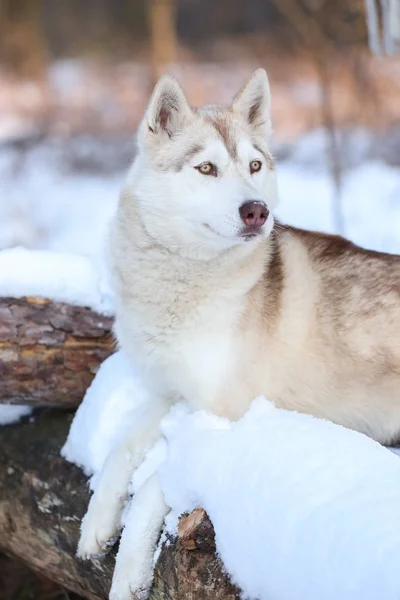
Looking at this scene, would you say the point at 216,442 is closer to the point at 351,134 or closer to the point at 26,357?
the point at 26,357

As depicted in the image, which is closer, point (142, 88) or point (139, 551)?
point (139, 551)

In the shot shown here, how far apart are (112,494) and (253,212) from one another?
108 centimetres

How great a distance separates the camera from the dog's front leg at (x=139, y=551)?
7.43 feet

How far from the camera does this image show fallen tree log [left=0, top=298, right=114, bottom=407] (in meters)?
3.14

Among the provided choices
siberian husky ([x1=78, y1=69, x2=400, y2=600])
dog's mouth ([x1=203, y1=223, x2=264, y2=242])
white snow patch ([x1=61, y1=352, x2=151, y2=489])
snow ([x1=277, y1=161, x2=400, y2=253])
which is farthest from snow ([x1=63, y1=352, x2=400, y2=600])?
snow ([x1=277, y1=161, x2=400, y2=253])

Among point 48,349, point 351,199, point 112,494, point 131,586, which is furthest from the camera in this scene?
point 351,199

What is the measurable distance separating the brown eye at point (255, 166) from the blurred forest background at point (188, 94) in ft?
11.1

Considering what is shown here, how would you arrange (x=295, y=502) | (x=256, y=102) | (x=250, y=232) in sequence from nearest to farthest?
(x=295, y=502)
(x=250, y=232)
(x=256, y=102)

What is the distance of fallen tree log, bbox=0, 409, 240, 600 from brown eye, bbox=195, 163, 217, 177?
1.14m

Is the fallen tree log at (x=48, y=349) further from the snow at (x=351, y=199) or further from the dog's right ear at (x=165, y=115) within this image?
the snow at (x=351, y=199)

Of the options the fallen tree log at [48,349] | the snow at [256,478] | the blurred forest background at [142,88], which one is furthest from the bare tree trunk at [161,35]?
the fallen tree log at [48,349]

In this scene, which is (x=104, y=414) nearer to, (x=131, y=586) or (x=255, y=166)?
(x=131, y=586)

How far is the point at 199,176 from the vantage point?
2486 millimetres

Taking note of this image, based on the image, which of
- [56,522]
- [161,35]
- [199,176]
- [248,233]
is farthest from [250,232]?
[161,35]
